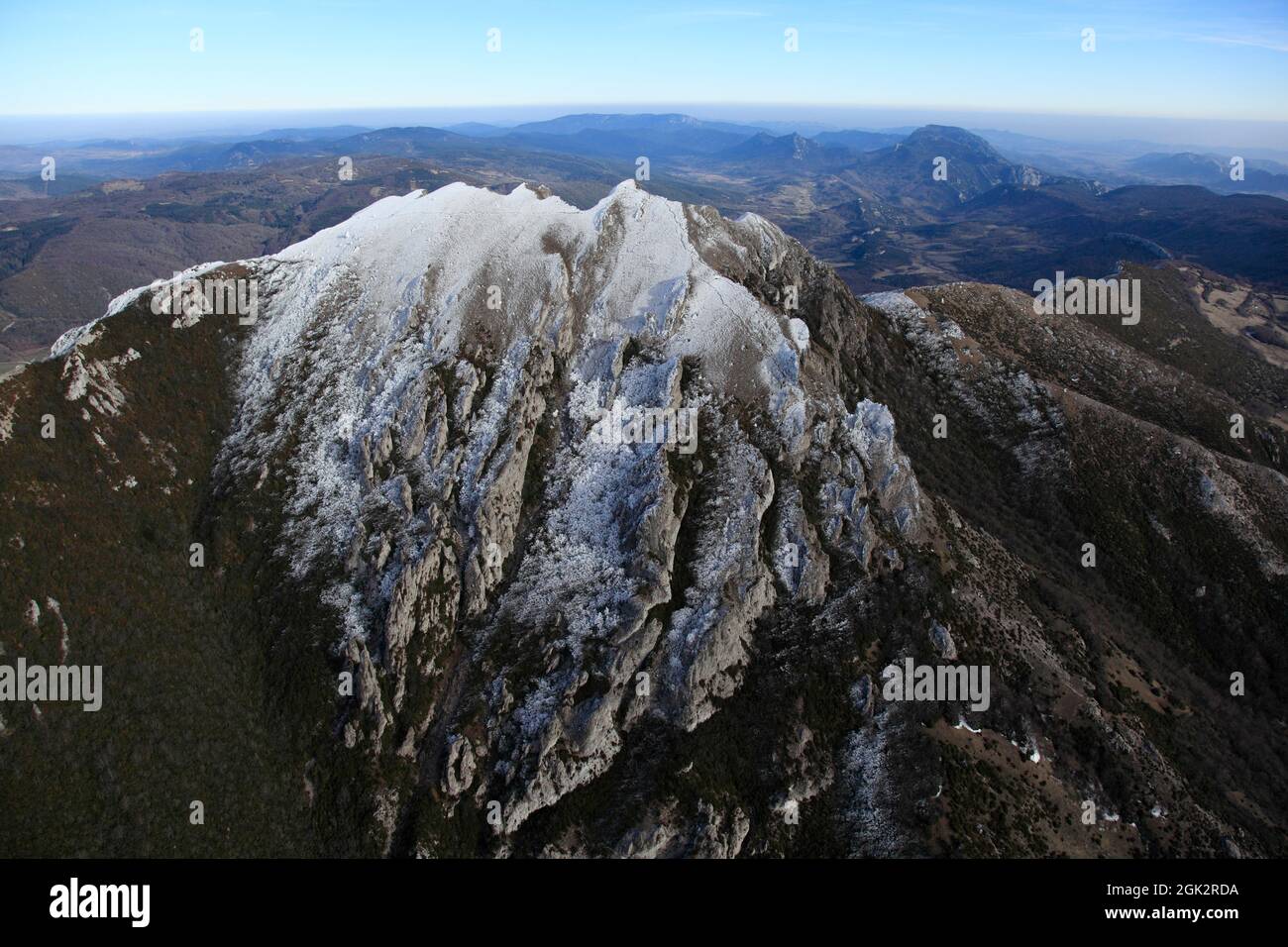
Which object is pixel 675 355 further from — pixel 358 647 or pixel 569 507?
pixel 358 647

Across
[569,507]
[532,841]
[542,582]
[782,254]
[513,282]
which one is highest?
[782,254]

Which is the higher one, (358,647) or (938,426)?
(938,426)

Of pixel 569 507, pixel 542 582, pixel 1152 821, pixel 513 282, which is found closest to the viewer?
pixel 1152 821

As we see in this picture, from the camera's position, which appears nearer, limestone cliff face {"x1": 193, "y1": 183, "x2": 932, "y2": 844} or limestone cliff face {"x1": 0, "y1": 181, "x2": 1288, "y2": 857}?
limestone cliff face {"x1": 0, "y1": 181, "x2": 1288, "y2": 857}

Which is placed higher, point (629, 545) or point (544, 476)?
point (544, 476)

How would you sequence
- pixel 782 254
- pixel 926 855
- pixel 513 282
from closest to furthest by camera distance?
1. pixel 926 855
2. pixel 513 282
3. pixel 782 254

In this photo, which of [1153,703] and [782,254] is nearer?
[1153,703]

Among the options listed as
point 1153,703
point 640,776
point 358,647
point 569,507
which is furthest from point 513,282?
point 1153,703

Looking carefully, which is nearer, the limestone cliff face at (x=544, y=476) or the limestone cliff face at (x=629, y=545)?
the limestone cliff face at (x=629, y=545)

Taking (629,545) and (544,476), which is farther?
(544,476)

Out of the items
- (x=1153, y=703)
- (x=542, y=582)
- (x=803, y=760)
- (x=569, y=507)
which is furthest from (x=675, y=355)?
(x=1153, y=703)

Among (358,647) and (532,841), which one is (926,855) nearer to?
(532,841)
